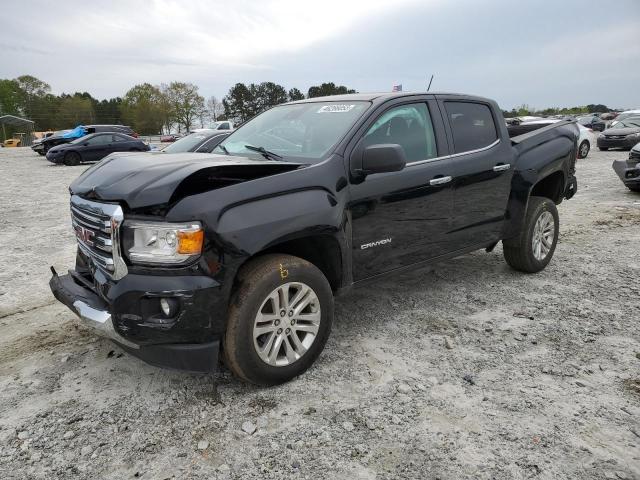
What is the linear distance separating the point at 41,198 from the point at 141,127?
74.9m

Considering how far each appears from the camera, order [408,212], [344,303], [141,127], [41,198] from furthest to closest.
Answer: [141,127]
[41,198]
[344,303]
[408,212]

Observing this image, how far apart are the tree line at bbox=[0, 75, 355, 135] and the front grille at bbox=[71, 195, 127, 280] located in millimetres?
74742

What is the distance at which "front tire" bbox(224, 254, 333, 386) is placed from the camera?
9.37 ft

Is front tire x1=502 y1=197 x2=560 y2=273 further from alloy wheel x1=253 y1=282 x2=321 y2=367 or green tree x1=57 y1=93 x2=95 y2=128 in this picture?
green tree x1=57 y1=93 x2=95 y2=128

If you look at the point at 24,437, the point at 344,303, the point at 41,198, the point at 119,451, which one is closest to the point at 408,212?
the point at 344,303

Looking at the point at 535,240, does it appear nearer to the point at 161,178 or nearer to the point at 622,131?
the point at 161,178

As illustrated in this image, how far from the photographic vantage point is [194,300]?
2.68 m

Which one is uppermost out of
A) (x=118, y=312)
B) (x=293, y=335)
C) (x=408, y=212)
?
(x=408, y=212)

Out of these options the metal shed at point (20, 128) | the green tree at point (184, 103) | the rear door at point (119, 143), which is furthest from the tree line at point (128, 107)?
the rear door at point (119, 143)

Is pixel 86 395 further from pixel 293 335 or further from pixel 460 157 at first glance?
pixel 460 157

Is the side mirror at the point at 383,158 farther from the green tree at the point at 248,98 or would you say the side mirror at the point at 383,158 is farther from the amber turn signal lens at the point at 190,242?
the green tree at the point at 248,98

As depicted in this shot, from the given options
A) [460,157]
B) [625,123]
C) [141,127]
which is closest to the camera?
[460,157]

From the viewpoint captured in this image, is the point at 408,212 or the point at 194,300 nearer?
the point at 194,300

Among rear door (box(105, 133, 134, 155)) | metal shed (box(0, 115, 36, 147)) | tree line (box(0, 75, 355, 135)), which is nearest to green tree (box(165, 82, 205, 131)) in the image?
tree line (box(0, 75, 355, 135))
